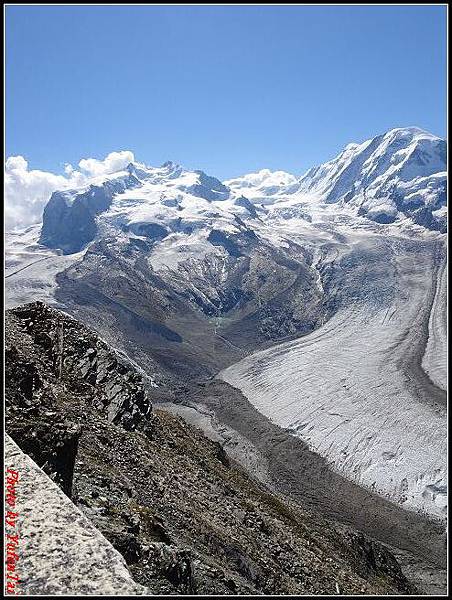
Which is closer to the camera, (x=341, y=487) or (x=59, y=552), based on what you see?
(x=59, y=552)

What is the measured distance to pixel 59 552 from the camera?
176 inches

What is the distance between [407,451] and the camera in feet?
167

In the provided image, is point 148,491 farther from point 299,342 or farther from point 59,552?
point 299,342

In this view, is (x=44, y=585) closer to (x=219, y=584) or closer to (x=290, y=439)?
(x=219, y=584)

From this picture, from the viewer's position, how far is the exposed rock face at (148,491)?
9125 millimetres

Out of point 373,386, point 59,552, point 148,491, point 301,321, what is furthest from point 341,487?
point 301,321

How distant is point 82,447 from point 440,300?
106m

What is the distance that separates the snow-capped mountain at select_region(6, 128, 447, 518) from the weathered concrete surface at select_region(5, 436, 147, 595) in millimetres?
45232

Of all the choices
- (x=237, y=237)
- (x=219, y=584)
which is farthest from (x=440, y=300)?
(x=219, y=584)

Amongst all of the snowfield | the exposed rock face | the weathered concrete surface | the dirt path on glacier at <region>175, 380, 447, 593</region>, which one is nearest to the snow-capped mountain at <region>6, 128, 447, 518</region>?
the snowfield

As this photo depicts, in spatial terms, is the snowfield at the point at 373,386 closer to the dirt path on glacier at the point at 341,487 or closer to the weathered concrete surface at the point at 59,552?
the dirt path on glacier at the point at 341,487

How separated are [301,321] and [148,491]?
3969 inches

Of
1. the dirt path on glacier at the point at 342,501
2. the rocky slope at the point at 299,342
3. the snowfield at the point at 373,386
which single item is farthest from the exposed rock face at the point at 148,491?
the snowfield at the point at 373,386

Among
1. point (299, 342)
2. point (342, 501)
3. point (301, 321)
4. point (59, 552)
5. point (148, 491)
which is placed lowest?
point (342, 501)
